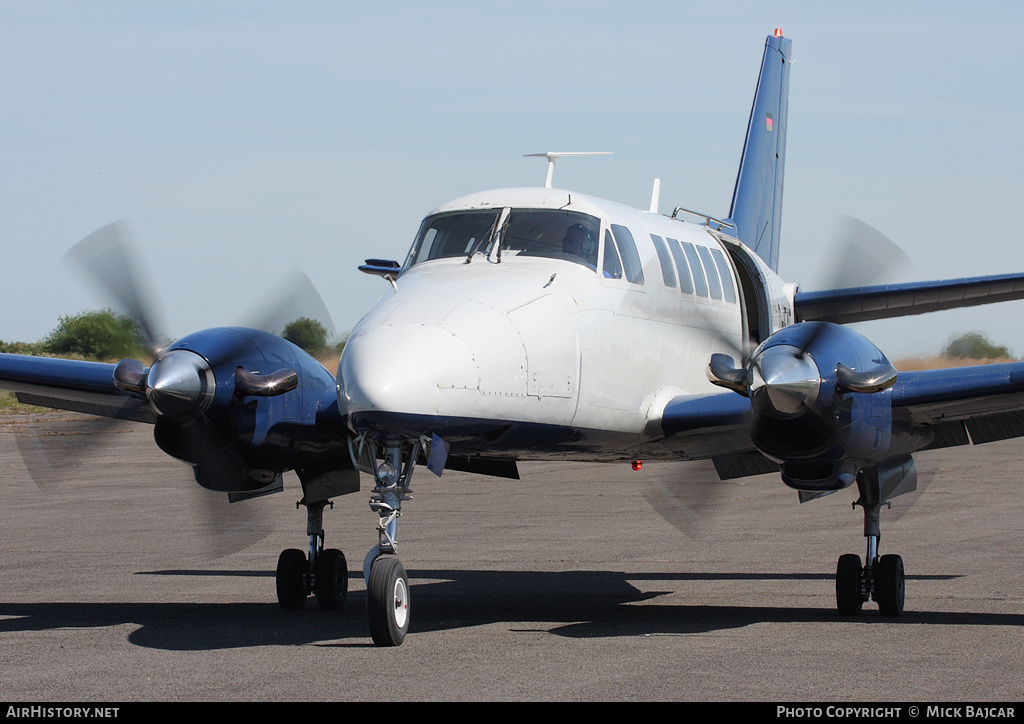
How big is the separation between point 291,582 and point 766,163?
11057 mm

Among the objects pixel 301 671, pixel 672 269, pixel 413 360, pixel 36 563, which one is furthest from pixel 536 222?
pixel 36 563

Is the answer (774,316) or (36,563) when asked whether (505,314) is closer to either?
(774,316)

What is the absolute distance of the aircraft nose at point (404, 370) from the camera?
8.60 m

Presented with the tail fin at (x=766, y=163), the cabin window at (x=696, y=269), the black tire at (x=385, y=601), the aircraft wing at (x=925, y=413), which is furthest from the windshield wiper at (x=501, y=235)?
the tail fin at (x=766, y=163)

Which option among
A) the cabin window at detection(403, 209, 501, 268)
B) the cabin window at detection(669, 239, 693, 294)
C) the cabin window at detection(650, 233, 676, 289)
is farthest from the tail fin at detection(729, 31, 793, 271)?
the cabin window at detection(403, 209, 501, 268)

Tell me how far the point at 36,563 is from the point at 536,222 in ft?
26.9

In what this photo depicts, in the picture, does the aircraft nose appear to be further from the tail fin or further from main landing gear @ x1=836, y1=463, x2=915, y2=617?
the tail fin

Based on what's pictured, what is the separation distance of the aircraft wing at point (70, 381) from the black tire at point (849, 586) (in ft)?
21.9

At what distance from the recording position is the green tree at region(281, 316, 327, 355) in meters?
11.7

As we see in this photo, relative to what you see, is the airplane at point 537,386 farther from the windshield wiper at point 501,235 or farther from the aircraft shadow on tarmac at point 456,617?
the aircraft shadow on tarmac at point 456,617

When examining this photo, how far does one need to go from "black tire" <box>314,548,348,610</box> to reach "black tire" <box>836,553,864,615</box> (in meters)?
4.77

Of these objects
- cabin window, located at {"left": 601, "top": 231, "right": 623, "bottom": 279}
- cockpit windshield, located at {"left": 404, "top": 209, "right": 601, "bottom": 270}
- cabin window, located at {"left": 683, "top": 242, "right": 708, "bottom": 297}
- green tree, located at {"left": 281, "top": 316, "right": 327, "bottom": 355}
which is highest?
cockpit windshield, located at {"left": 404, "top": 209, "right": 601, "bottom": 270}

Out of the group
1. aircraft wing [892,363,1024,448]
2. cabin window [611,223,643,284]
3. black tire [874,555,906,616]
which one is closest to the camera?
aircraft wing [892,363,1024,448]

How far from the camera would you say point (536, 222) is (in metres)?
11.1
